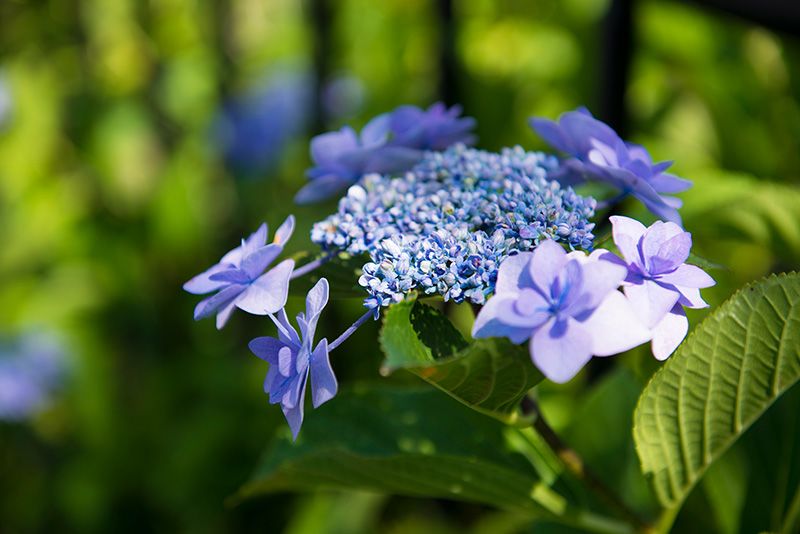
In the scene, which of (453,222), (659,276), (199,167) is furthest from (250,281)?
(199,167)

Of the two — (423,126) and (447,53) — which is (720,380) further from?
(447,53)

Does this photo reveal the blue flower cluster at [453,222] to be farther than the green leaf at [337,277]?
No

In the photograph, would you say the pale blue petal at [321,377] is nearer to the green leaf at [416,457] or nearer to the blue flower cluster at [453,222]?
the blue flower cluster at [453,222]

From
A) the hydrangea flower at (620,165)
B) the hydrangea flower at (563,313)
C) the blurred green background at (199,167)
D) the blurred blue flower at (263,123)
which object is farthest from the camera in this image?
the blurred blue flower at (263,123)

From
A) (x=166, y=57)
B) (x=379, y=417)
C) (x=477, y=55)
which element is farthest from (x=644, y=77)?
(x=166, y=57)

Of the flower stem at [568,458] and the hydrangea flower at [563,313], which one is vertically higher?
the hydrangea flower at [563,313]

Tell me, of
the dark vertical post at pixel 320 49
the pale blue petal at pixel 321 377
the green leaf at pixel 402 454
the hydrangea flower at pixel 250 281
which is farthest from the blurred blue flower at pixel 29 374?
the pale blue petal at pixel 321 377
